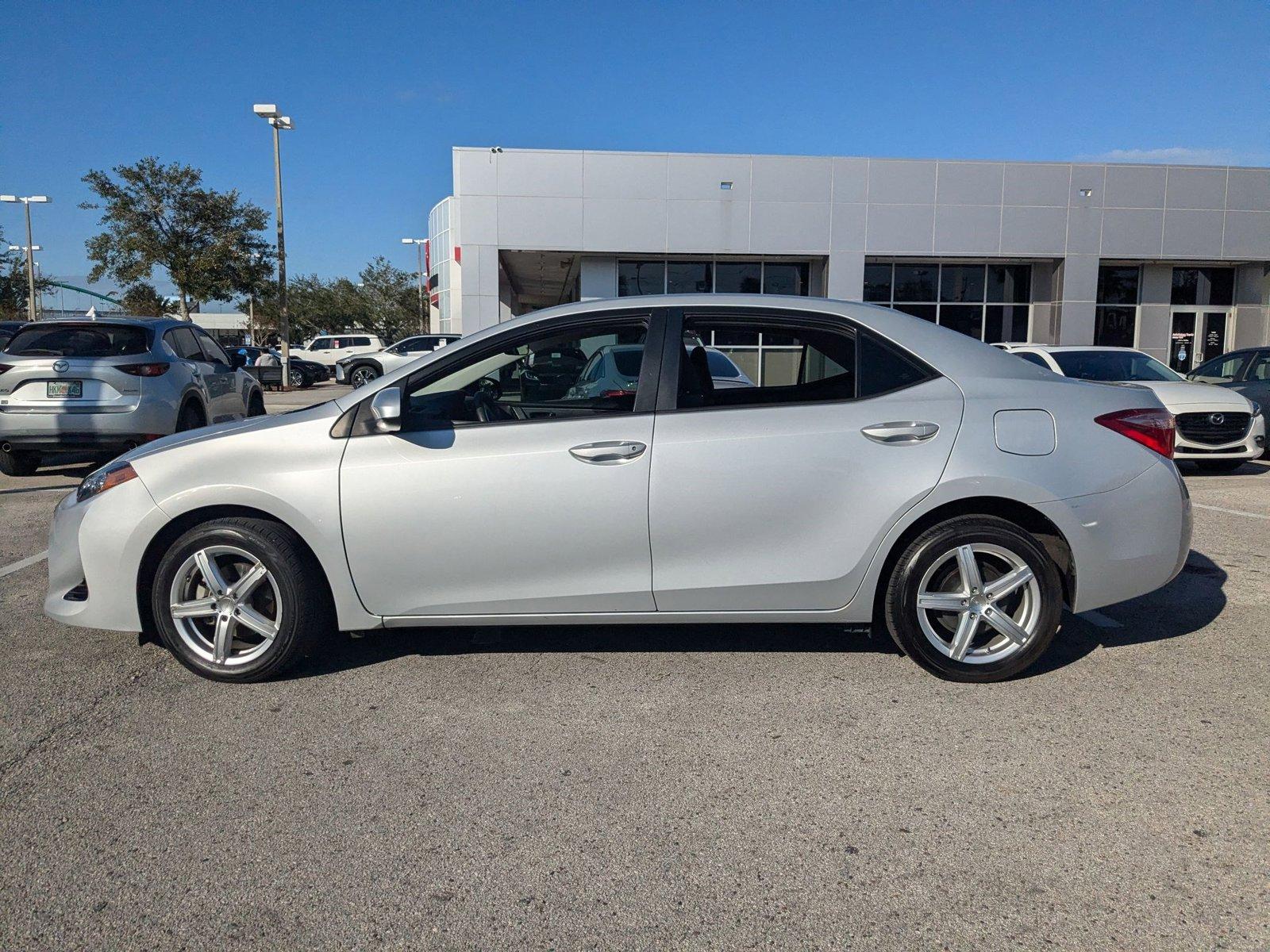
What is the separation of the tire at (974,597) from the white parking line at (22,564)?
5.32 m

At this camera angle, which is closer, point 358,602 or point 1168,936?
point 1168,936

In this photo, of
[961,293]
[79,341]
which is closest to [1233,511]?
[79,341]

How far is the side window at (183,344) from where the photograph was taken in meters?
10.2

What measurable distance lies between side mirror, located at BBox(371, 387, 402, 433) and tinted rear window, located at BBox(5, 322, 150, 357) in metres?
6.94

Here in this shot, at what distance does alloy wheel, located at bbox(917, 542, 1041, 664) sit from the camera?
13.5 feet

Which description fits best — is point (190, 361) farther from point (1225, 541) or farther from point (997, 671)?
point (1225, 541)

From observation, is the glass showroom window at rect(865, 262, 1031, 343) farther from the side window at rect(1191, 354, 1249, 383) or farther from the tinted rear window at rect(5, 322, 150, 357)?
the tinted rear window at rect(5, 322, 150, 357)

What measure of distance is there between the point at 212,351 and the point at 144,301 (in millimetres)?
24366

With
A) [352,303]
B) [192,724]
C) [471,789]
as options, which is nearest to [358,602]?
[192,724]

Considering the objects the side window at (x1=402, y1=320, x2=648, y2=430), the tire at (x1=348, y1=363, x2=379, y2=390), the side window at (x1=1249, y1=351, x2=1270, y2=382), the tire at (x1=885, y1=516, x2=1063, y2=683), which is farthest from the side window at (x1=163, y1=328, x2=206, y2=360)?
the tire at (x1=348, y1=363, x2=379, y2=390)

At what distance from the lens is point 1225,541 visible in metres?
7.05

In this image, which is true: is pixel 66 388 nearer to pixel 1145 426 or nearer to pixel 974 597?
pixel 974 597

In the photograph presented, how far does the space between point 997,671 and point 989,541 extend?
57 centimetres

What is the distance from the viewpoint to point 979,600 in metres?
4.11
